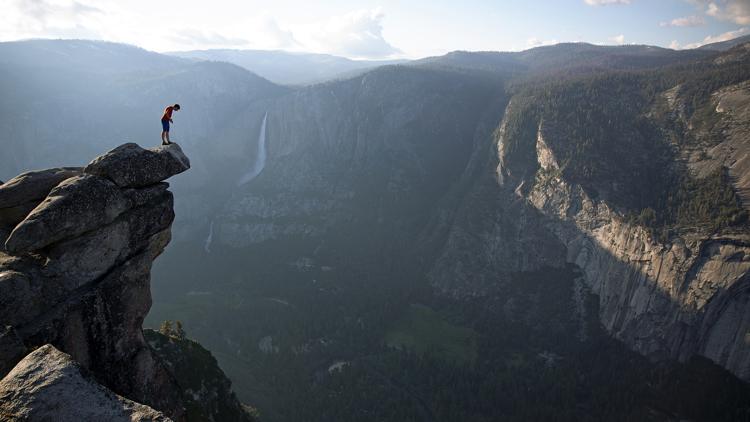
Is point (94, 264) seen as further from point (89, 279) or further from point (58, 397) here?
point (58, 397)

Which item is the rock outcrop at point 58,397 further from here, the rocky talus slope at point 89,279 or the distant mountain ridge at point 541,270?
the distant mountain ridge at point 541,270

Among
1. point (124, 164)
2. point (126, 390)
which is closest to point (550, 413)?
point (126, 390)

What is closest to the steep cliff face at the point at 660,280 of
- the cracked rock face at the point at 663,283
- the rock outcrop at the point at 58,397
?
the cracked rock face at the point at 663,283

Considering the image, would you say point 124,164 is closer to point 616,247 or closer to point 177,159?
point 177,159

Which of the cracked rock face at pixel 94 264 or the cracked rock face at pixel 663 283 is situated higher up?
the cracked rock face at pixel 94 264

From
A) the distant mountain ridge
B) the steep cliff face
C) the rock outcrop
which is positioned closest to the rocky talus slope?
the rock outcrop
